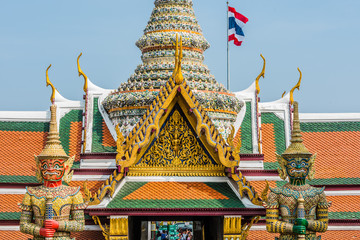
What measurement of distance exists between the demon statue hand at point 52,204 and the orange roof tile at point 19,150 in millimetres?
3926

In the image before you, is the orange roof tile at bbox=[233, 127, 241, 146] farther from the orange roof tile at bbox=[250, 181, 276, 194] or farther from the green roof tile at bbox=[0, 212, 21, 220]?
the green roof tile at bbox=[0, 212, 21, 220]

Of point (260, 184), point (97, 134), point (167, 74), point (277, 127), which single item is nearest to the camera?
point (260, 184)

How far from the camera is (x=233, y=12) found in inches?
1088

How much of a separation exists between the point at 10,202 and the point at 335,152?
8.35 metres

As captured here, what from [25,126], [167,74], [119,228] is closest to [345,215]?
[167,74]

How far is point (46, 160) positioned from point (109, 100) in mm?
4725

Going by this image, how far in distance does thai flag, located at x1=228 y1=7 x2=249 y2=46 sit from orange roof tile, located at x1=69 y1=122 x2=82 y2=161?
7852 mm

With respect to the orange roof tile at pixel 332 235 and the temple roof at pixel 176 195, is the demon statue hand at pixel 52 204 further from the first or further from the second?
the orange roof tile at pixel 332 235

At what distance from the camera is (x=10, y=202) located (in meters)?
19.9

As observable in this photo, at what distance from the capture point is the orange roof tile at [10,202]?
19752 mm

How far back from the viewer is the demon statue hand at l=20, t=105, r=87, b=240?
53.3 ft

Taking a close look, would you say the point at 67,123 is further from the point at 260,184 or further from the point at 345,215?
the point at 345,215

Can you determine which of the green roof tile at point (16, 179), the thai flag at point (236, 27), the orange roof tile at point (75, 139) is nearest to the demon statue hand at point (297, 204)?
the orange roof tile at point (75, 139)

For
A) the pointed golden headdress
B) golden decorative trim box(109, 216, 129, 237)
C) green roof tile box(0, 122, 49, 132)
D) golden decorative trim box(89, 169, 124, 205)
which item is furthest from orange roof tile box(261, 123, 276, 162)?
green roof tile box(0, 122, 49, 132)
